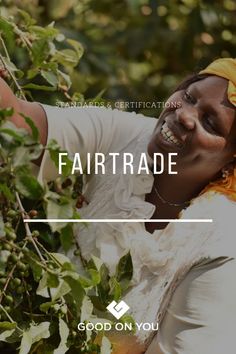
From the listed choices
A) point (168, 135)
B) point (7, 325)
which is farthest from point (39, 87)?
point (7, 325)

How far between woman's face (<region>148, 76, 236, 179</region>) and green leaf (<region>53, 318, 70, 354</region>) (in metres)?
0.37

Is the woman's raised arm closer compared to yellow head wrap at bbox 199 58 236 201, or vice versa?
the woman's raised arm

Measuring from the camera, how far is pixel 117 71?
8.84 feet

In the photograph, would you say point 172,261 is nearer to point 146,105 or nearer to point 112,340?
point 112,340

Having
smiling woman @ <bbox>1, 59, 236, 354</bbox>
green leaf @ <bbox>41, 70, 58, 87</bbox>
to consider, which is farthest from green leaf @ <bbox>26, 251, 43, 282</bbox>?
green leaf @ <bbox>41, 70, 58, 87</bbox>

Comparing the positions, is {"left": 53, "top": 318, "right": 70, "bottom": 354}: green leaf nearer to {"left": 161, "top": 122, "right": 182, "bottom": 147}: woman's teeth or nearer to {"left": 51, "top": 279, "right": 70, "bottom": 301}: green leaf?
{"left": 51, "top": 279, "right": 70, "bottom": 301}: green leaf

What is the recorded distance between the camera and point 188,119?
6.05 feet

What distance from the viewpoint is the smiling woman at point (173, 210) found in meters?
1.83

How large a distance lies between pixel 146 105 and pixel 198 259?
323 mm

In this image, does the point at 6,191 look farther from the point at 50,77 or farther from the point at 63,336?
the point at 50,77

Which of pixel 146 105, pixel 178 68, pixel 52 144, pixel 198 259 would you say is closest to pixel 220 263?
pixel 198 259

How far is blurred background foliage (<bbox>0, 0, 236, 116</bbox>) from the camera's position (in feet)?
8.60

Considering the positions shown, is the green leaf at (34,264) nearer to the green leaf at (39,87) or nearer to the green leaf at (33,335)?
the green leaf at (33,335)

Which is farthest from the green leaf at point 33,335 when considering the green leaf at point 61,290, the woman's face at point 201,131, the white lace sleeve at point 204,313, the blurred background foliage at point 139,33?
the blurred background foliage at point 139,33
